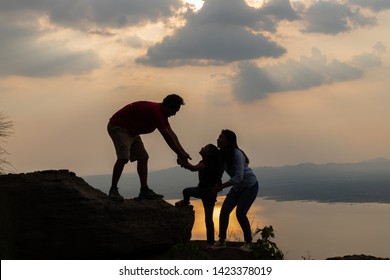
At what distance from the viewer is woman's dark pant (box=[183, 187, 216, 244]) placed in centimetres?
1038

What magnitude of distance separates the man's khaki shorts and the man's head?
923 mm

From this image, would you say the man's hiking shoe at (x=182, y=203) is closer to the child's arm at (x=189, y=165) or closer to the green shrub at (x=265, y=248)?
the child's arm at (x=189, y=165)

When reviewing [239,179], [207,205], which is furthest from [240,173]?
[207,205]

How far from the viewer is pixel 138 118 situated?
33.6 ft

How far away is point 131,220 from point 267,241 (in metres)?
2.73

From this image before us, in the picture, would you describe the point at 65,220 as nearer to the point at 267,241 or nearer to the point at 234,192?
the point at 234,192

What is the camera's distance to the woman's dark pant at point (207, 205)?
34.1 ft

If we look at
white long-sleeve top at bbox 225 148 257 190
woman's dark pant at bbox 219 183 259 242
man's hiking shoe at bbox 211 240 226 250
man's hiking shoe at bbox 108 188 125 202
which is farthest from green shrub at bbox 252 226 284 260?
man's hiking shoe at bbox 108 188 125 202

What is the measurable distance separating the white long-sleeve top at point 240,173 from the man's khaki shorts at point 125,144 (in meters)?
1.82

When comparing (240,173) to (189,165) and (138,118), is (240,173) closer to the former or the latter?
(189,165)
